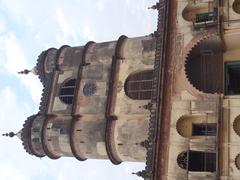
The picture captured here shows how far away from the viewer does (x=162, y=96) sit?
20969 mm

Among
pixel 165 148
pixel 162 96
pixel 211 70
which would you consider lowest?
pixel 165 148

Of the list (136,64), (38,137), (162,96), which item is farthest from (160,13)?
(38,137)

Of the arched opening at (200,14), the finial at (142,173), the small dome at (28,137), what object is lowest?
the finial at (142,173)

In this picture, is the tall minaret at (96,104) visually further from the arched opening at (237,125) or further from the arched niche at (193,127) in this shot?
the arched opening at (237,125)

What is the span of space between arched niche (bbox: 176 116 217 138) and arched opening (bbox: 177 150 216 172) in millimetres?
799

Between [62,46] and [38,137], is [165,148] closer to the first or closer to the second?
[38,137]

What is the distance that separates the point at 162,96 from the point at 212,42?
330 cm

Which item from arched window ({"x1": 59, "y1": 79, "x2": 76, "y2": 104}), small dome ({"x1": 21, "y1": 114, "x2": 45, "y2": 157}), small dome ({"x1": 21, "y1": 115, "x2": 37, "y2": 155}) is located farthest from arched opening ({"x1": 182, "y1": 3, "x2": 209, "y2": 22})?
small dome ({"x1": 21, "y1": 115, "x2": 37, "y2": 155})

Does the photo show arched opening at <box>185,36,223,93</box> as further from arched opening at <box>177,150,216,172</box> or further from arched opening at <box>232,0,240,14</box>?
arched opening at <box>177,150,216,172</box>

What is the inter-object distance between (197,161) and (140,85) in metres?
5.43

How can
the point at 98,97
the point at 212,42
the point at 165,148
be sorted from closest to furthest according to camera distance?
1. the point at 165,148
2. the point at 212,42
3. the point at 98,97

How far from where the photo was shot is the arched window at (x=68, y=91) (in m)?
26.2

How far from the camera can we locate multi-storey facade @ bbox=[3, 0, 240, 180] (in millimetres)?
19766

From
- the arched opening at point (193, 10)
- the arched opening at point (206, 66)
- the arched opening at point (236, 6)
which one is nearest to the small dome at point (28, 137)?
the arched opening at point (206, 66)
